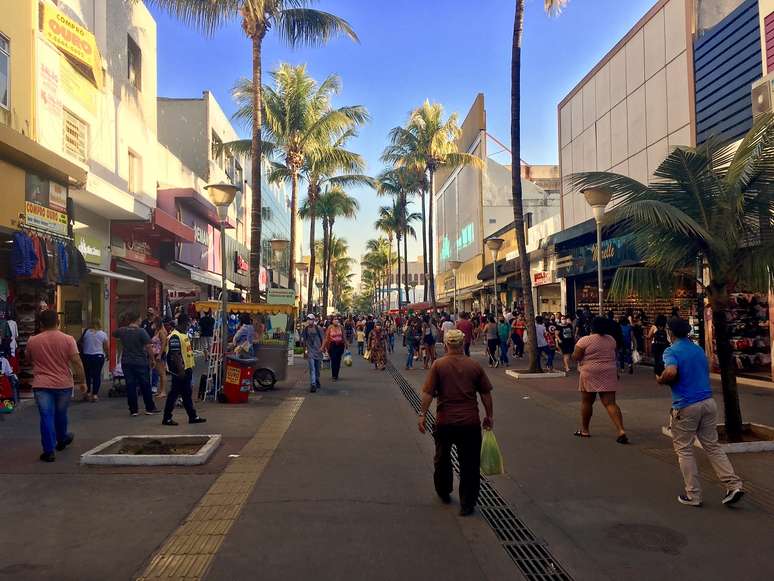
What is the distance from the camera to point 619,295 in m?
8.57

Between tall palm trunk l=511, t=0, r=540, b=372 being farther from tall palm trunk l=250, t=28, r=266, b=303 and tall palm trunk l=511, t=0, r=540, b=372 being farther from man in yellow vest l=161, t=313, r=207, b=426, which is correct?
man in yellow vest l=161, t=313, r=207, b=426

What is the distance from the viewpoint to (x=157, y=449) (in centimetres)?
748

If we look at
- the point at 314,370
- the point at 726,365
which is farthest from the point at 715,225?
the point at 314,370

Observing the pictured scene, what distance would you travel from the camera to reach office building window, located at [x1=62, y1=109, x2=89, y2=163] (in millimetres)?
14027

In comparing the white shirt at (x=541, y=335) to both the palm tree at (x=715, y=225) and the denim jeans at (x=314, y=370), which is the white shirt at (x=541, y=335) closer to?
the denim jeans at (x=314, y=370)

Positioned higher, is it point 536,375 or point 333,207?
point 333,207

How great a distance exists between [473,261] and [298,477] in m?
41.1

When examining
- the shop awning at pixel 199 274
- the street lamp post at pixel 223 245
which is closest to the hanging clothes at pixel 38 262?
the street lamp post at pixel 223 245

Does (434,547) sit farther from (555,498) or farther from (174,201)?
(174,201)


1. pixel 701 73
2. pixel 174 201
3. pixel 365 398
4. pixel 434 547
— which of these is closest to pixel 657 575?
pixel 434 547

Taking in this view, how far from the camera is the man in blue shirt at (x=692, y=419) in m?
5.53

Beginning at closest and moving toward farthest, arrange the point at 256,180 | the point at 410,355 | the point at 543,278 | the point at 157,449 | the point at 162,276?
the point at 157,449
the point at 256,180
the point at 410,355
the point at 162,276
the point at 543,278

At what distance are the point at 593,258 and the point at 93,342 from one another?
1526 cm

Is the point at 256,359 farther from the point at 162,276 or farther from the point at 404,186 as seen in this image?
the point at 404,186
